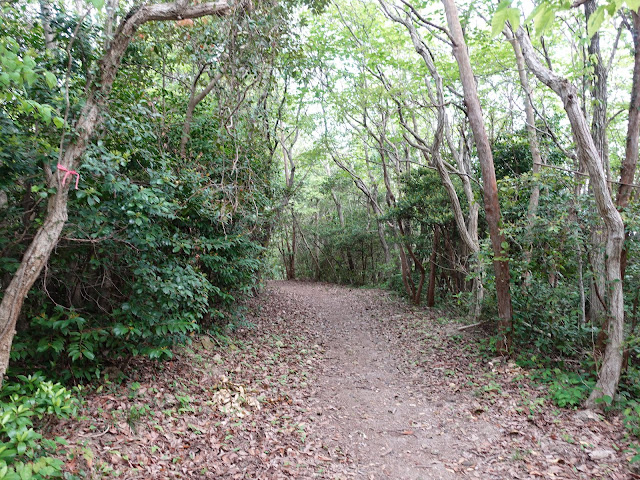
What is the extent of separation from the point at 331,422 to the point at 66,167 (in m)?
4.23

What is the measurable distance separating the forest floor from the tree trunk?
75cm

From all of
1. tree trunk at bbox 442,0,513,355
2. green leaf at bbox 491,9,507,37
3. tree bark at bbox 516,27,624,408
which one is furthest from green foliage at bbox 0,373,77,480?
tree trunk at bbox 442,0,513,355

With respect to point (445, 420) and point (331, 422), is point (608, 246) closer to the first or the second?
point (445, 420)

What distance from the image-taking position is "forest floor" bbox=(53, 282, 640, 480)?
3795 mm

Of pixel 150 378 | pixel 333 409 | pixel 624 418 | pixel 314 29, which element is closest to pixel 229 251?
pixel 150 378

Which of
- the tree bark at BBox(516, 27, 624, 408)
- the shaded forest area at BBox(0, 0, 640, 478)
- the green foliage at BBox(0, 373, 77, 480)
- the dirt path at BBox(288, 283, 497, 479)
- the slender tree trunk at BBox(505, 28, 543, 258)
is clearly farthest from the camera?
the slender tree trunk at BBox(505, 28, 543, 258)

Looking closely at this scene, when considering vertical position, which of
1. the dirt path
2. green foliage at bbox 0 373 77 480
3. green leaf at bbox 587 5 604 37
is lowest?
the dirt path

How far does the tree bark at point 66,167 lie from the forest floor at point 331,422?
4.62ft

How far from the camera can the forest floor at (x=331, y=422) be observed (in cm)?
379

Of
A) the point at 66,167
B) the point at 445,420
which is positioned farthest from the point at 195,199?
the point at 445,420

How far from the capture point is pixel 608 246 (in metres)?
4.89

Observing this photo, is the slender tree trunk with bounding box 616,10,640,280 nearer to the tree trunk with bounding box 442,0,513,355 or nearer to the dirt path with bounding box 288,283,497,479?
the tree trunk with bounding box 442,0,513,355

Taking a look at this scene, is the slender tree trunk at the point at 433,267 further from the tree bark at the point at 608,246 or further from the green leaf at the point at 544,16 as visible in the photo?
the green leaf at the point at 544,16

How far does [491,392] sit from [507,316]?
5.30 feet
